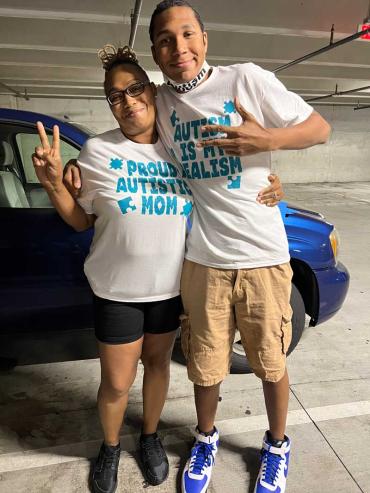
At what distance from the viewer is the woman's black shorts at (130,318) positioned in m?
1.46

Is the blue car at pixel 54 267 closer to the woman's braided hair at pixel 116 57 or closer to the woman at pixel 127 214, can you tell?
the woman at pixel 127 214

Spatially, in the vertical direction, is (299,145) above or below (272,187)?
above

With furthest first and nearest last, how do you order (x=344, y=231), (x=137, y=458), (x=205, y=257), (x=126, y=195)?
1. (x=344, y=231)
2. (x=137, y=458)
3. (x=205, y=257)
4. (x=126, y=195)

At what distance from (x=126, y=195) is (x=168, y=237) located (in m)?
0.20

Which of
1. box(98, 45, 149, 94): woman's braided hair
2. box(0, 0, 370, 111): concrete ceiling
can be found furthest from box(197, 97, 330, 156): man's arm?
box(0, 0, 370, 111): concrete ceiling

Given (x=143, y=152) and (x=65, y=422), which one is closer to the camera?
(x=143, y=152)

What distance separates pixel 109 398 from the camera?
1608 millimetres

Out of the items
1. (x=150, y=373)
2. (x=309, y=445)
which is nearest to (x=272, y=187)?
(x=150, y=373)

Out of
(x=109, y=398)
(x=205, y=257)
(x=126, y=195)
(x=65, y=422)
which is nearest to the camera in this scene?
(x=126, y=195)

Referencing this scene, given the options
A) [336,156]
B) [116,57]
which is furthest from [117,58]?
[336,156]

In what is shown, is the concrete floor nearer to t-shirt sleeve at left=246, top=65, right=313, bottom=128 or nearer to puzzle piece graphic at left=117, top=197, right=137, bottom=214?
puzzle piece graphic at left=117, top=197, right=137, bottom=214

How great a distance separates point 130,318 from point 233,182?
620 mm

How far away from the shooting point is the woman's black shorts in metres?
1.46

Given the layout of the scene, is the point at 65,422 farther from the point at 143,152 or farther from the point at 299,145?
the point at 299,145
